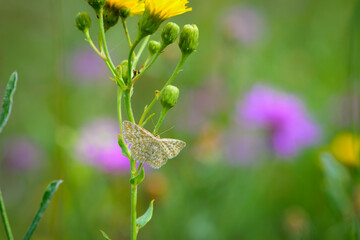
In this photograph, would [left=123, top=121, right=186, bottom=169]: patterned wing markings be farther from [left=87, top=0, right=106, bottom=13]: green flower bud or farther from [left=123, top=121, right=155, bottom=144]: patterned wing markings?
[left=87, top=0, right=106, bottom=13]: green flower bud

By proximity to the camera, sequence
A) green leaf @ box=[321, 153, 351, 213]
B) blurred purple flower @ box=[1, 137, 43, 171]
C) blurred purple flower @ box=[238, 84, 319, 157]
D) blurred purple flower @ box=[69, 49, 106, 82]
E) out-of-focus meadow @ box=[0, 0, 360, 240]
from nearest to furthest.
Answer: green leaf @ box=[321, 153, 351, 213]
out-of-focus meadow @ box=[0, 0, 360, 240]
blurred purple flower @ box=[238, 84, 319, 157]
blurred purple flower @ box=[1, 137, 43, 171]
blurred purple flower @ box=[69, 49, 106, 82]

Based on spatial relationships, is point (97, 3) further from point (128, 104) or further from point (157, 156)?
point (157, 156)

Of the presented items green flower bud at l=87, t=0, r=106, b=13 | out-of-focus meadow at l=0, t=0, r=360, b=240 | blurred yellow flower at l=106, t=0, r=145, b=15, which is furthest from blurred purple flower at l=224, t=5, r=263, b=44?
green flower bud at l=87, t=0, r=106, b=13

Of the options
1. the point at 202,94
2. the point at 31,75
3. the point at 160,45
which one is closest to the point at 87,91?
the point at 31,75

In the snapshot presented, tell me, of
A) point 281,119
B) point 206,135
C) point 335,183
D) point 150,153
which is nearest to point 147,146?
point 150,153

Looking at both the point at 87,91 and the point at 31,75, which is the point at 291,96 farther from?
the point at 31,75

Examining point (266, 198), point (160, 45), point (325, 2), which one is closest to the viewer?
point (160, 45)

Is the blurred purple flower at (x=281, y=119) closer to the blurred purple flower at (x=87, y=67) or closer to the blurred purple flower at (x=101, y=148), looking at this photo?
the blurred purple flower at (x=101, y=148)
